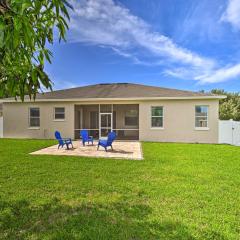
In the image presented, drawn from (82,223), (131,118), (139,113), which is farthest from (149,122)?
(82,223)

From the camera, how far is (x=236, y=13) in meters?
14.3

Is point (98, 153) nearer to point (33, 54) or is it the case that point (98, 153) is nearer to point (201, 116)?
point (201, 116)

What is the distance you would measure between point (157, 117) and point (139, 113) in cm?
149

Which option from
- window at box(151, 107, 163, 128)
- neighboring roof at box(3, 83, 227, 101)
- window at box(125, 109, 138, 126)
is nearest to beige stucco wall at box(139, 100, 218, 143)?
window at box(151, 107, 163, 128)

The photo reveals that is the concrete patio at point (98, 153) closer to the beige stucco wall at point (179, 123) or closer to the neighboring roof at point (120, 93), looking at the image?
the beige stucco wall at point (179, 123)

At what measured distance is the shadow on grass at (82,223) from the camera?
371 centimetres

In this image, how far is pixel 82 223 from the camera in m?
4.13

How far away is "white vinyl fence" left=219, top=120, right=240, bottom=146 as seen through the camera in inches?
660

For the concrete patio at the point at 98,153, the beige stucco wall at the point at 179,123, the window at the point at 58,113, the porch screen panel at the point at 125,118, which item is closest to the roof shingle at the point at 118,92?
the beige stucco wall at the point at 179,123

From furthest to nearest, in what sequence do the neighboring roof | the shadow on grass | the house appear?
the neighboring roof, the house, the shadow on grass

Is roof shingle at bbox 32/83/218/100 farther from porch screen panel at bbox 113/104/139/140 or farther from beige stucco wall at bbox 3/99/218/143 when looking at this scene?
porch screen panel at bbox 113/104/139/140

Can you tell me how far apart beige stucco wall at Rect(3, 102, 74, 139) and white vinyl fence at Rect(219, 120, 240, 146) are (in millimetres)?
12114

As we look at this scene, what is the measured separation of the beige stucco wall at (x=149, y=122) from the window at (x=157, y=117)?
336 millimetres

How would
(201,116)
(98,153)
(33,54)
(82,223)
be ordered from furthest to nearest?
(201,116)
(98,153)
(82,223)
(33,54)
